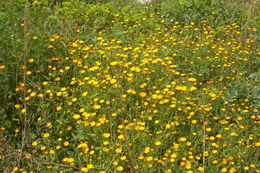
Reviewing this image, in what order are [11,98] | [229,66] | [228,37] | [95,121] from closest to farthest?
[95,121] < [11,98] < [229,66] < [228,37]

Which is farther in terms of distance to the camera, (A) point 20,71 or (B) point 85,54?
(B) point 85,54

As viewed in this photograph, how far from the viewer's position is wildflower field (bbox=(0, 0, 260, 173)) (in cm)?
264

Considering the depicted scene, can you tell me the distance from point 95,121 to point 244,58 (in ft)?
8.97

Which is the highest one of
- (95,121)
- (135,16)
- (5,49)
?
(135,16)

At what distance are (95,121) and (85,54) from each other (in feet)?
4.55

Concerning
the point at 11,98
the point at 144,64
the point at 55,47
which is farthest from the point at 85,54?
the point at 11,98

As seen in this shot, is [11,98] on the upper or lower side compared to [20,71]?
lower

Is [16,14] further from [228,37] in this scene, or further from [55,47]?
[228,37]

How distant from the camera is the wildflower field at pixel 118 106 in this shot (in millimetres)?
2637

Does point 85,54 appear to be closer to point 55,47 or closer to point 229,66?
point 55,47

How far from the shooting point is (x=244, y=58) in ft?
15.3

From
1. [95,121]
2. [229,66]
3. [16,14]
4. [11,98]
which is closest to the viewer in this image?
[95,121]

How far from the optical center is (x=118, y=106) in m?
3.22

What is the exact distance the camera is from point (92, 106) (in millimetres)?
3133
